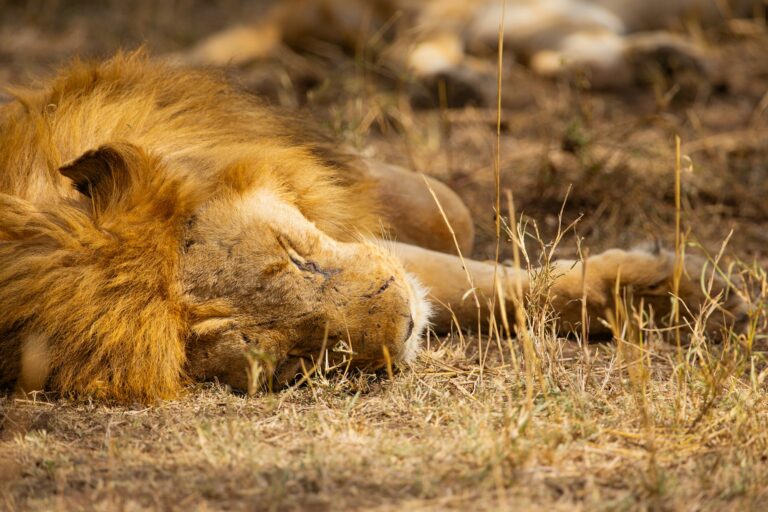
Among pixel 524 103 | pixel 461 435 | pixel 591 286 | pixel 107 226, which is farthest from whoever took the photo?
pixel 524 103

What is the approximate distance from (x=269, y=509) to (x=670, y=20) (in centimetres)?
440

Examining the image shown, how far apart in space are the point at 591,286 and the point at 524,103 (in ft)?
7.64

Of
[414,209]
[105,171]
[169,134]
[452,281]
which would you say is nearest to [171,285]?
[105,171]

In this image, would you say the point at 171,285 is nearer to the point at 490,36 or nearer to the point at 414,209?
the point at 414,209

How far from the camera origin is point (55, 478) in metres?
1.95

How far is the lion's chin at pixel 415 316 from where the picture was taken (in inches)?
91.4

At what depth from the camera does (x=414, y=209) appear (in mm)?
3010

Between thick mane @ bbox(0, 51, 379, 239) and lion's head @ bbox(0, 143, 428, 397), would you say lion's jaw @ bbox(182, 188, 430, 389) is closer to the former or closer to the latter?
lion's head @ bbox(0, 143, 428, 397)

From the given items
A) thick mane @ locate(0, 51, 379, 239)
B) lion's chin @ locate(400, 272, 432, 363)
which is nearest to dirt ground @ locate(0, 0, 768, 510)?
lion's chin @ locate(400, 272, 432, 363)

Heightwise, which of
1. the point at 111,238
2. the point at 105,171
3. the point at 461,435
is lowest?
the point at 461,435

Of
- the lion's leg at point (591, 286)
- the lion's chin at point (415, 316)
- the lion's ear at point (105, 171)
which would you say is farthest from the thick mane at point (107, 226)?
the lion's leg at point (591, 286)

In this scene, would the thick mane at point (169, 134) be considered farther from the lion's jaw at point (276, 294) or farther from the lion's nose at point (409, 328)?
the lion's nose at point (409, 328)

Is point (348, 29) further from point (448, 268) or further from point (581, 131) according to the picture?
point (448, 268)

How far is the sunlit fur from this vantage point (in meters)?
2.14
